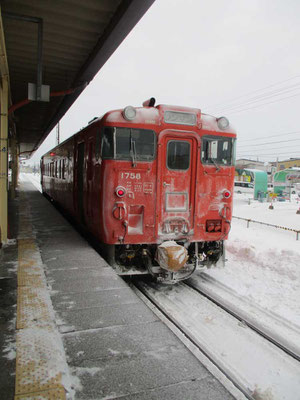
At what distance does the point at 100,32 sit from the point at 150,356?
553 cm

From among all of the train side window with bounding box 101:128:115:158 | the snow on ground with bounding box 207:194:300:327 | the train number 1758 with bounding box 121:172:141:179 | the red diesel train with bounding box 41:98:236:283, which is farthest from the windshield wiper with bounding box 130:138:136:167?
the snow on ground with bounding box 207:194:300:327

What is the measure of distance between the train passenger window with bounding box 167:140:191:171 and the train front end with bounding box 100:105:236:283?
2cm

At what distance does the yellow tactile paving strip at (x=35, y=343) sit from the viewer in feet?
7.20

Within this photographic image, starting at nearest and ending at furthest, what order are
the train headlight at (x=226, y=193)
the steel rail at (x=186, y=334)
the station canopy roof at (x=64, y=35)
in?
the steel rail at (x=186, y=334) < the station canopy roof at (x=64, y=35) < the train headlight at (x=226, y=193)

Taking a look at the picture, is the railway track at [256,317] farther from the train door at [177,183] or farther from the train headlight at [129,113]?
the train headlight at [129,113]

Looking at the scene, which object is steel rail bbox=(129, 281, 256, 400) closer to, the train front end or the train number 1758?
the train front end

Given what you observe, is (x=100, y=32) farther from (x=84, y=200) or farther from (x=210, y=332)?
(x=210, y=332)

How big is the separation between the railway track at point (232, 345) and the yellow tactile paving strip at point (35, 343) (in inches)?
66.6

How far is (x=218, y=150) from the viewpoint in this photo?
20.4 feet

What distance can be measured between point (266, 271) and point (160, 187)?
3.80 m

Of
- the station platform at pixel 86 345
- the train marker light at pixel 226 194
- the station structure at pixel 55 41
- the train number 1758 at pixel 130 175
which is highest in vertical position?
the station structure at pixel 55 41

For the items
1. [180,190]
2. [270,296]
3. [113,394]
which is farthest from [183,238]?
[113,394]

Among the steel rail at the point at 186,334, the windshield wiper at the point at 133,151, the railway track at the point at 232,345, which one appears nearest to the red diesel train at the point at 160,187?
the windshield wiper at the point at 133,151

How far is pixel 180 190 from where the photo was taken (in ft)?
19.7
